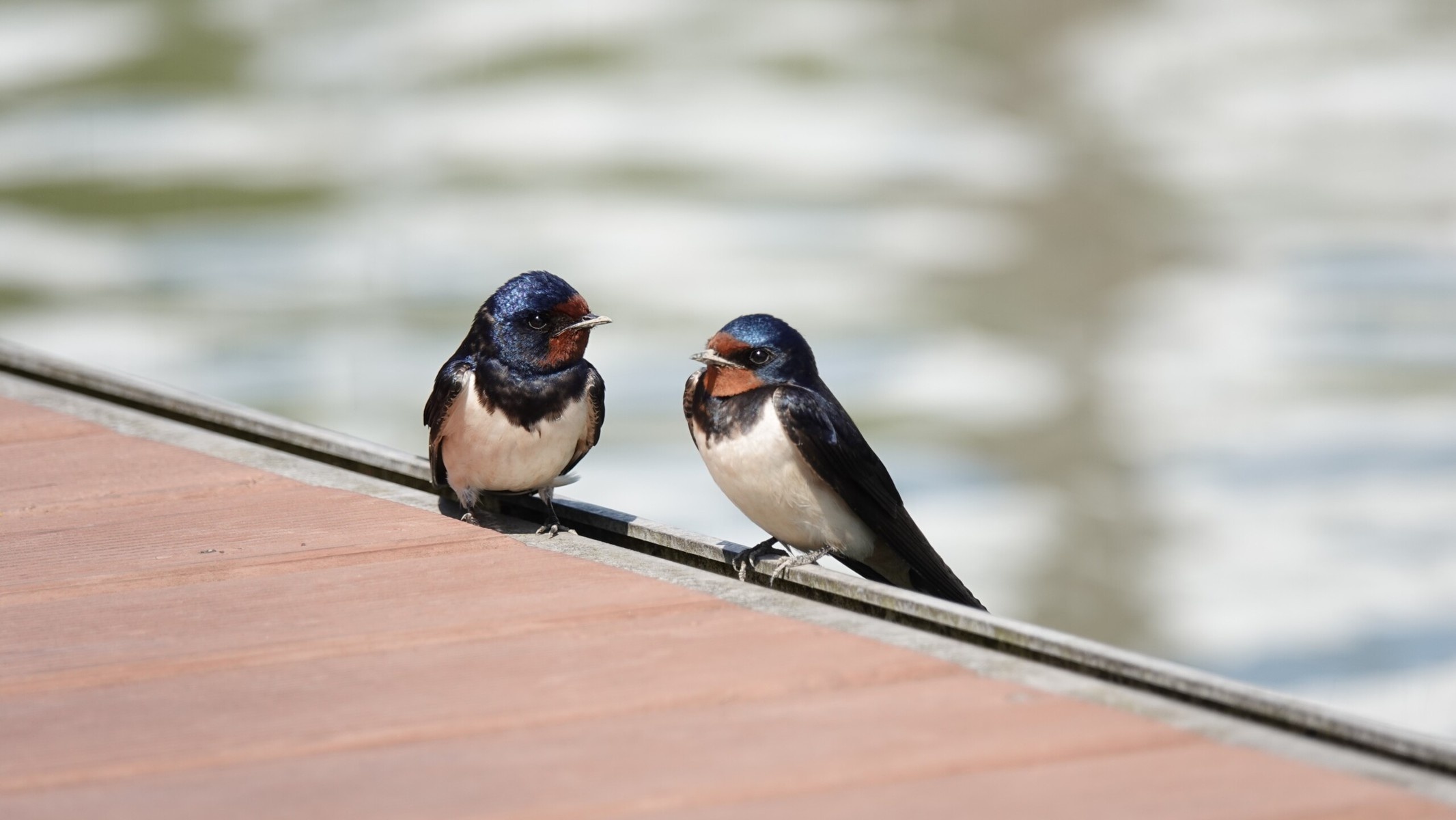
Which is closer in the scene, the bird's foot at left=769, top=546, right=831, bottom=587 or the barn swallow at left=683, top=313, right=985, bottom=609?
the bird's foot at left=769, top=546, right=831, bottom=587

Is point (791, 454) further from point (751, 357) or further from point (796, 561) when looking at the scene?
point (796, 561)

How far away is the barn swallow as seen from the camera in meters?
3.16

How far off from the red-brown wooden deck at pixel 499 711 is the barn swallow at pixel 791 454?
0.45 m

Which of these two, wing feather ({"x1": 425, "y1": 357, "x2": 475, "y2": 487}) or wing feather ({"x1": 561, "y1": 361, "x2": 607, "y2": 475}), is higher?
wing feather ({"x1": 561, "y1": 361, "x2": 607, "y2": 475})

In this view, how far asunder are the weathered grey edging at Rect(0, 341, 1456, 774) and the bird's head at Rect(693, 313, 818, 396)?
315mm

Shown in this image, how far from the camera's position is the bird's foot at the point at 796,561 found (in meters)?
2.74

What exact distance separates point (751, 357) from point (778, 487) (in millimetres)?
232

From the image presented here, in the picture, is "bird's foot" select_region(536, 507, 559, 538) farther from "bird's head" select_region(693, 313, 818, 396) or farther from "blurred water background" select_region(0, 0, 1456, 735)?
"blurred water background" select_region(0, 0, 1456, 735)

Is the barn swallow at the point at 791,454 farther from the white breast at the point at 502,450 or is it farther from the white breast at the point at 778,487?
the white breast at the point at 502,450

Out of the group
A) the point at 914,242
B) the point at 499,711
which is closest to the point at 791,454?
the point at 499,711

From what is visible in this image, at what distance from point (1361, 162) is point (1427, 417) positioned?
2.52 meters

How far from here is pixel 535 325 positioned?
331cm

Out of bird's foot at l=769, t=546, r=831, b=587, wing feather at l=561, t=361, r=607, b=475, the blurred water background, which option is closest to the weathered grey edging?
bird's foot at l=769, t=546, r=831, b=587

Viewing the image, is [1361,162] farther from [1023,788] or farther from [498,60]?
[1023,788]
